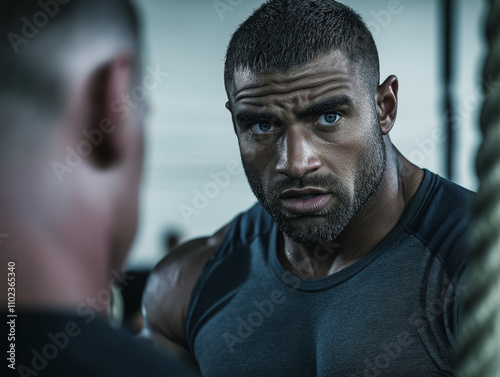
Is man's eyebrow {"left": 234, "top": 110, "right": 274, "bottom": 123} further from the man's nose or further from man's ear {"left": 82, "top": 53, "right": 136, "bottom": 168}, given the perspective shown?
man's ear {"left": 82, "top": 53, "right": 136, "bottom": 168}

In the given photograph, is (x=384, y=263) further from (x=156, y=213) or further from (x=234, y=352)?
(x=156, y=213)

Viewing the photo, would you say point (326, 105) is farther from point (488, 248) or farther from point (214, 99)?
point (214, 99)

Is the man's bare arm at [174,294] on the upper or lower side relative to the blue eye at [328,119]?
lower

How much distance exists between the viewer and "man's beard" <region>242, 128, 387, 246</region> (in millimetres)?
1086

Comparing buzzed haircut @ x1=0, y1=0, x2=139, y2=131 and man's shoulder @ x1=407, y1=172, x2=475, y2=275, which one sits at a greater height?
buzzed haircut @ x1=0, y1=0, x2=139, y2=131

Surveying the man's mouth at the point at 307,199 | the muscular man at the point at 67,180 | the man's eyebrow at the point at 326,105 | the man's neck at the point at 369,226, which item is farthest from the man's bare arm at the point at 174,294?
the muscular man at the point at 67,180

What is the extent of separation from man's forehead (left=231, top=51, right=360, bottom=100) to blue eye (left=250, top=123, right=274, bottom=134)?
63 millimetres

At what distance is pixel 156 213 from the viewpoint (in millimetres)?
5230

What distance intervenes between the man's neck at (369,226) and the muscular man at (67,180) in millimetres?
712

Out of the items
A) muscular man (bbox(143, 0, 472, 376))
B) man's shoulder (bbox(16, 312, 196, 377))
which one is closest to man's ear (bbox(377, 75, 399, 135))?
muscular man (bbox(143, 0, 472, 376))

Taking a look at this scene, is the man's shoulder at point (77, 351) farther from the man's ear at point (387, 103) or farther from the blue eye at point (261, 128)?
the man's ear at point (387, 103)

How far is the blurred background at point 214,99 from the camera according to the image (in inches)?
135

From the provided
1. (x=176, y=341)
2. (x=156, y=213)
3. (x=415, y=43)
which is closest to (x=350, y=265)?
(x=176, y=341)

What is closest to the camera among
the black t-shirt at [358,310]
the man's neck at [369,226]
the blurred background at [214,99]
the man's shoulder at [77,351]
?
the man's shoulder at [77,351]
